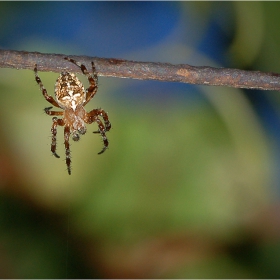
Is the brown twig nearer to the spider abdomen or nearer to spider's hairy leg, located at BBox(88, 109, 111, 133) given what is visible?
the spider abdomen

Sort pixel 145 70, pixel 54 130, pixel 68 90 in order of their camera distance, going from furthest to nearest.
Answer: pixel 54 130 → pixel 68 90 → pixel 145 70

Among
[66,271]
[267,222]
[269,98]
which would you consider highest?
[269,98]

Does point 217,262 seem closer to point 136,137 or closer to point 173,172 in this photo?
point 173,172

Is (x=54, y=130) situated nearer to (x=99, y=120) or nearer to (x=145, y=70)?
(x=99, y=120)

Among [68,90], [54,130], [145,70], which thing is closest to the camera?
[145,70]

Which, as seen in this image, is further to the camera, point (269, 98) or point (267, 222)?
point (267, 222)

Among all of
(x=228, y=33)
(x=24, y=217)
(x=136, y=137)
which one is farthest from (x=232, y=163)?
(x=24, y=217)

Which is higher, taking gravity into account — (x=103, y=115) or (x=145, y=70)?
(x=103, y=115)

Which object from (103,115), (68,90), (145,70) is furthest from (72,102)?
(145,70)
